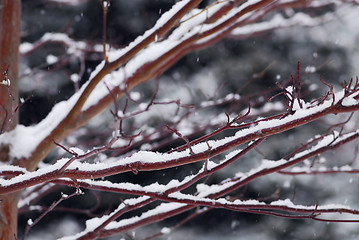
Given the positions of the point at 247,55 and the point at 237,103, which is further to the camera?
the point at 247,55

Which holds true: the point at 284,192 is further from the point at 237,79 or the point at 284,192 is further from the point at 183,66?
the point at 183,66

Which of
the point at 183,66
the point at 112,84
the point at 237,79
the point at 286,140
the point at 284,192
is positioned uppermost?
the point at 183,66

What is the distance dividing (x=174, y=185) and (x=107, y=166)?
31 centimetres

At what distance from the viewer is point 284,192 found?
7.20 m

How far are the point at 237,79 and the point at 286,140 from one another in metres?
1.38

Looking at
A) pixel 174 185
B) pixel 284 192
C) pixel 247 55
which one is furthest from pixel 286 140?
pixel 174 185

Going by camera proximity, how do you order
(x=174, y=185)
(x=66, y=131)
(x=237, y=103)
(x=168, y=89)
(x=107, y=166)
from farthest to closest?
(x=168, y=89) → (x=237, y=103) → (x=66, y=131) → (x=174, y=185) → (x=107, y=166)

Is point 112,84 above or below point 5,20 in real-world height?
below

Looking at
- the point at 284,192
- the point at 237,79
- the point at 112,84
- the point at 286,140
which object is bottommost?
the point at 284,192

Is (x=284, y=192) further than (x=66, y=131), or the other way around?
(x=284, y=192)

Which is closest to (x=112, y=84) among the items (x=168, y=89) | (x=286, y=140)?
(x=168, y=89)

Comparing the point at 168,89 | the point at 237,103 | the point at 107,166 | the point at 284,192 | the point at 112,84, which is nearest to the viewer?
the point at 107,166

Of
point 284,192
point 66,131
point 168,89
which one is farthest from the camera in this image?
point 284,192

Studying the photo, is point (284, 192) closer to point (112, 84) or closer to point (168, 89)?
point (168, 89)
